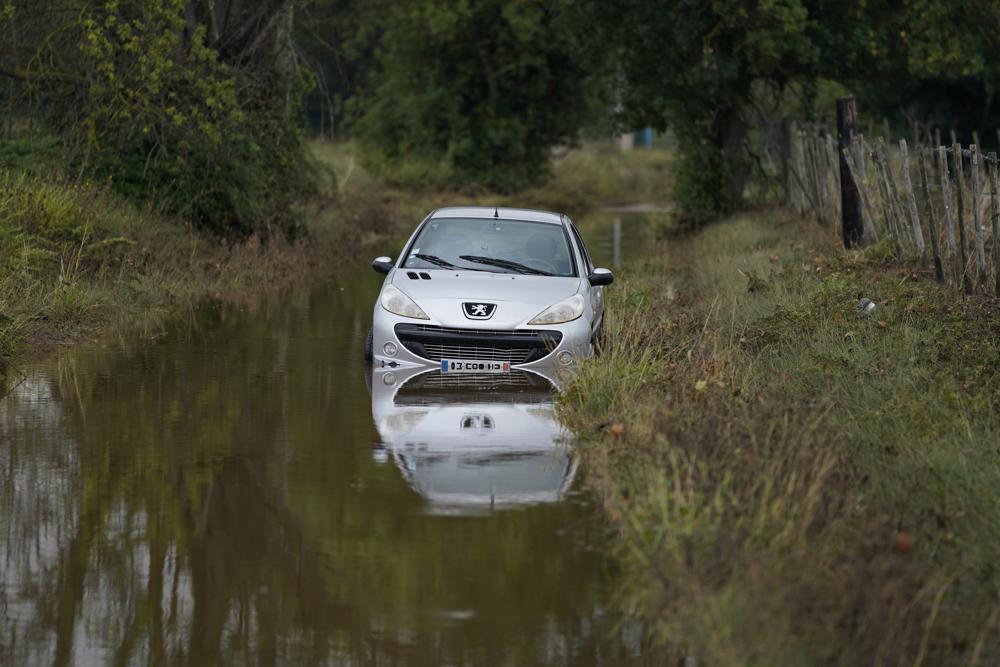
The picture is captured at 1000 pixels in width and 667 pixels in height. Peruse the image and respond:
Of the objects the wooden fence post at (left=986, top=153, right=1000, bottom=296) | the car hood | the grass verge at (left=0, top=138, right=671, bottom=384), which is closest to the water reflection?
the car hood

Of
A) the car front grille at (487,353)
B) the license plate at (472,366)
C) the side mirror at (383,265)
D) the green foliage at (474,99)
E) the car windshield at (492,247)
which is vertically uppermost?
the green foliage at (474,99)

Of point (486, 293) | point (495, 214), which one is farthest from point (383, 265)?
point (495, 214)

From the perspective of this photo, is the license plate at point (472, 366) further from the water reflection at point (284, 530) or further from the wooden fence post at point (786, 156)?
the wooden fence post at point (786, 156)

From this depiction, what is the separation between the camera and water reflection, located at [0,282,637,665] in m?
6.46

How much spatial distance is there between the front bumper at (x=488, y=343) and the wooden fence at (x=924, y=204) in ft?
13.6

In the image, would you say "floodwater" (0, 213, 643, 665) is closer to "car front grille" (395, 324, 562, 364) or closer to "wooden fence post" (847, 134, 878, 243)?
"car front grille" (395, 324, 562, 364)

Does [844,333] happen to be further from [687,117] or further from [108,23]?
Answer: [687,117]

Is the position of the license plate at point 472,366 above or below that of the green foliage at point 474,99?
below

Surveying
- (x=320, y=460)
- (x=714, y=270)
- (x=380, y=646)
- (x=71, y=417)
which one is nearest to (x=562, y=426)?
(x=320, y=460)

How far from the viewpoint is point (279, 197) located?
2791 centimetres

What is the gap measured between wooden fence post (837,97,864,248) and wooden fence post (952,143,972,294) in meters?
5.80

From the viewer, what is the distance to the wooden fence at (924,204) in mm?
15711

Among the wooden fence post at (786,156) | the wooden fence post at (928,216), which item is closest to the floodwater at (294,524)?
the wooden fence post at (928,216)

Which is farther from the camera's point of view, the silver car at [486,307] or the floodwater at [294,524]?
the silver car at [486,307]
